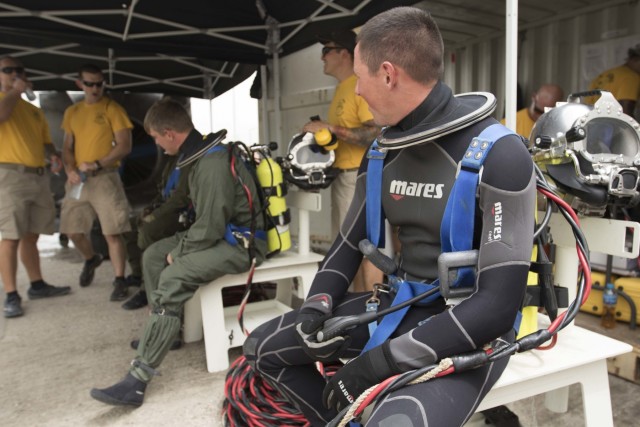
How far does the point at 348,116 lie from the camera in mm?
3146

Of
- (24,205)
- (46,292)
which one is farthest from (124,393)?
(46,292)

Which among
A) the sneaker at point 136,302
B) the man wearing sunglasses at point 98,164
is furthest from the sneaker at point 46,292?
the sneaker at point 136,302

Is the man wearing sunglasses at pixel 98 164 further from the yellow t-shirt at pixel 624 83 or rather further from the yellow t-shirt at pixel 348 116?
the yellow t-shirt at pixel 624 83

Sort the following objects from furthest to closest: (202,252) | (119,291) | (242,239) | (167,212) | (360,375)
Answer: (119,291)
(167,212)
(242,239)
(202,252)
(360,375)

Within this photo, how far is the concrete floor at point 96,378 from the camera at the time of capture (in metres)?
2.16

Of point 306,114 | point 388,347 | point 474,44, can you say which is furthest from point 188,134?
point 474,44

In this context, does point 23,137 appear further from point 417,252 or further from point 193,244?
point 417,252

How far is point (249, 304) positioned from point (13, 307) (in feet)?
6.38

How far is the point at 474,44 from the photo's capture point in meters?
4.91

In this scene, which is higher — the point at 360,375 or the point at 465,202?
the point at 465,202

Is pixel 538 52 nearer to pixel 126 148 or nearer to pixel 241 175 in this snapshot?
pixel 241 175

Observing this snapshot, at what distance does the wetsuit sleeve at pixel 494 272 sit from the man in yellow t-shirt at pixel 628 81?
3031 mm

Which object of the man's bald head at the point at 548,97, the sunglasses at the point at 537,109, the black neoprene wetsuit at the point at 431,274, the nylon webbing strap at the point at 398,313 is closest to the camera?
the black neoprene wetsuit at the point at 431,274

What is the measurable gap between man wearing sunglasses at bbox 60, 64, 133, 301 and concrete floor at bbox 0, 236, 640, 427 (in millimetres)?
587
